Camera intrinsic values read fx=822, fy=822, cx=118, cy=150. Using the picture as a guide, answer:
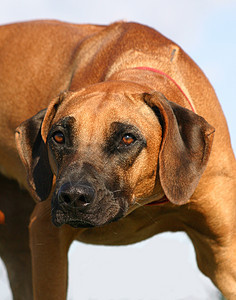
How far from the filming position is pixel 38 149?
6.01 m

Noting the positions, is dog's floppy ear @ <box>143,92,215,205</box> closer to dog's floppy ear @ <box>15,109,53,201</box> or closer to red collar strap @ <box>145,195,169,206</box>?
red collar strap @ <box>145,195,169,206</box>

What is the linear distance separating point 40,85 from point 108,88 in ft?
5.97

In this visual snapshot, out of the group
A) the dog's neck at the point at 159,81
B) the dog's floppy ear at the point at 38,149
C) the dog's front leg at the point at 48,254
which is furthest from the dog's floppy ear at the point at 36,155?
the dog's neck at the point at 159,81

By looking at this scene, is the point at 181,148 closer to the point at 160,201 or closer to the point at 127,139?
the point at 127,139

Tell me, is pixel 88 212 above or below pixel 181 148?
below

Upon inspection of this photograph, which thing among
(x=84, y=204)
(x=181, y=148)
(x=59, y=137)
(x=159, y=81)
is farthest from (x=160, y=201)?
(x=84, y=204)

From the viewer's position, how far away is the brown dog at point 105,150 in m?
5.32

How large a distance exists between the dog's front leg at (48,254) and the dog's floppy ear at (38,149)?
13.3 inches

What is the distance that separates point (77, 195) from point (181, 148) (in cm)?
93

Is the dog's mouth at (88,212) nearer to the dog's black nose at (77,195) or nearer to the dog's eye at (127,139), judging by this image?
the dog's black nose at (77,195)

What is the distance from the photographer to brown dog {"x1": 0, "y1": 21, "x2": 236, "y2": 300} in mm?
5316

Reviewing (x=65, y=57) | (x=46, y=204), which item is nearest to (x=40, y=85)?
(x=65, y=57)

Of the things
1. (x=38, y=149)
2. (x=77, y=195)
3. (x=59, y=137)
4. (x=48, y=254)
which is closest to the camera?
(x=77, y=195)

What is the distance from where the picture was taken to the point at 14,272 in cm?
827
